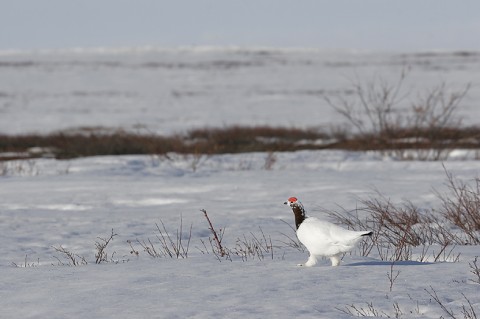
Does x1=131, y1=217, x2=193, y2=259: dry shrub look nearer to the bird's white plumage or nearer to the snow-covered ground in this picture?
the bird's white plumage

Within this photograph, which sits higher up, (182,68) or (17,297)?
(182,68)

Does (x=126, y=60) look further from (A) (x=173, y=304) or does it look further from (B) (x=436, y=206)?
(A) (x=173, y=304)

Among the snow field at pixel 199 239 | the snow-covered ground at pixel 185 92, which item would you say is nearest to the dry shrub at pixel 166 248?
the snow field at pixel 199 239

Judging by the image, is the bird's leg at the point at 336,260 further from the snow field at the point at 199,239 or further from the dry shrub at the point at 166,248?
the dry shrub at the point at 166,248

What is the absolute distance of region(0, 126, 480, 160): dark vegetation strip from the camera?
1616cm

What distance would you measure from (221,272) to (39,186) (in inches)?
266

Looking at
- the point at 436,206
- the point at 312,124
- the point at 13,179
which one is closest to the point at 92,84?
the point at 312,124

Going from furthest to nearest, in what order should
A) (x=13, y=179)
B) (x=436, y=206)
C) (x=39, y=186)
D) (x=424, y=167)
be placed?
(x=424, y=167) → (x=13, y=179) → (x=39, y=186) → (x=436, y=206)

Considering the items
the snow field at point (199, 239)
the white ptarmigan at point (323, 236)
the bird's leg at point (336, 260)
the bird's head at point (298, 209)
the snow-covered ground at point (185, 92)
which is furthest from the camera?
the snow-covered ground at point (185, 92)

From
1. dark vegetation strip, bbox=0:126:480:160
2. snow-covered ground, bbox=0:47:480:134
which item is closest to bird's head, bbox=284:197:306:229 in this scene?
dark vegetation strip, bbox=0:126:480:160

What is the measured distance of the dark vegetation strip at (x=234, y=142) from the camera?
16.2m

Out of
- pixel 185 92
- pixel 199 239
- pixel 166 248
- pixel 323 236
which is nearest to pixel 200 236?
pixel 199 239

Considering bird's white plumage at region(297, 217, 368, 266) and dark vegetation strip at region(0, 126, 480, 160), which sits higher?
dark vegetation strip at region(0, 126, 480, 160)

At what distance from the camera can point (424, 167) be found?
42.4ft
